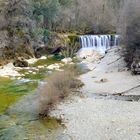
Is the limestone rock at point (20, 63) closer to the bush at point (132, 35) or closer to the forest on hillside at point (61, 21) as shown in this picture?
the forest on hillside at point (61, 21)

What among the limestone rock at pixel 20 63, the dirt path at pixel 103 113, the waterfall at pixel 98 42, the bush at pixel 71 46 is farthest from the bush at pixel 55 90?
the waterfall at pixel 98 42

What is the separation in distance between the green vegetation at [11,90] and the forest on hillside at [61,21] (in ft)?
39.0

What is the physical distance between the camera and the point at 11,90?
30812 millimetres

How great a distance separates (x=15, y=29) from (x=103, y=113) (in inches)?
1205

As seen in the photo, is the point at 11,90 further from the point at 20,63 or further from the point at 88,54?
the point at 88,54

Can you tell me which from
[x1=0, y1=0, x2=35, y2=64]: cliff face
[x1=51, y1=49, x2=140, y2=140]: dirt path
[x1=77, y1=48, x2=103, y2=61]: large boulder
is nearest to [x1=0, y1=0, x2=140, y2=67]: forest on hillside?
[x1=0, y1=0, x2=35, y2=64]: cliff face

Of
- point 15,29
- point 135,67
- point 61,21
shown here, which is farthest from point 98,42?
point 135,67

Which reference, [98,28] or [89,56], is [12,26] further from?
[98,28]

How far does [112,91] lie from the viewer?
29.7 meters

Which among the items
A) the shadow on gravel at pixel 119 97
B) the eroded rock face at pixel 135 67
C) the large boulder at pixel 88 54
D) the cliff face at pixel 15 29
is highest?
the cliff face at pixel 15 29

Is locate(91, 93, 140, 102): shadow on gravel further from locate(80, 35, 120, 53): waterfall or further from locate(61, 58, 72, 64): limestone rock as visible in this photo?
locate(80, 35, 120, 53): waterfall

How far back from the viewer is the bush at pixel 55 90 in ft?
79.6

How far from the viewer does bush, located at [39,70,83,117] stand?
24250 mm

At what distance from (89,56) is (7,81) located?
71.3 feet
